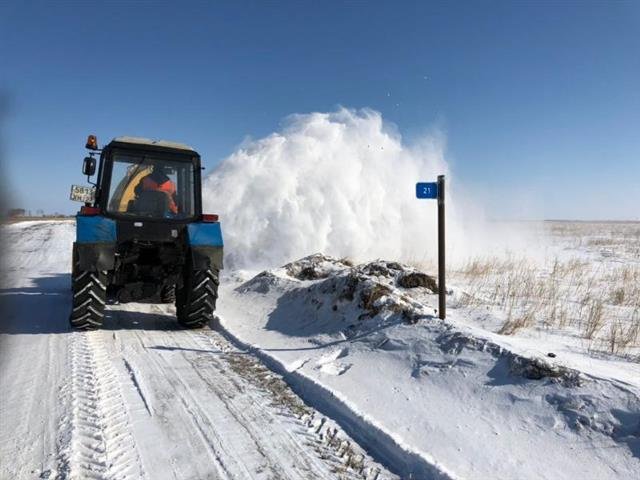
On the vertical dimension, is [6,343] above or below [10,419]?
above

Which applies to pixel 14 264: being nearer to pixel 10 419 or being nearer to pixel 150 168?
pixel 10 419

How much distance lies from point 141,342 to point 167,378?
5.44 feet

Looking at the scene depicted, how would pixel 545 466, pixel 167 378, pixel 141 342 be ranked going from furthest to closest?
pixel 141 342 → pixel 167 378 → pixel 545 466

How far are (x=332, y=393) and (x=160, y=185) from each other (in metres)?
4.67

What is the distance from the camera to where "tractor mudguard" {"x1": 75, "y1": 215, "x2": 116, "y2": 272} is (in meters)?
6.29

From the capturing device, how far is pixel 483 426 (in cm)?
352

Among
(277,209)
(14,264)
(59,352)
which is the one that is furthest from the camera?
(277,209)

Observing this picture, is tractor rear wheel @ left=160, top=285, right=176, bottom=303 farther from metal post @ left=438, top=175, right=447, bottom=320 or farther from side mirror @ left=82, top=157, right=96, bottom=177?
metal post @ left=438, top=175, right=447, bottom=320

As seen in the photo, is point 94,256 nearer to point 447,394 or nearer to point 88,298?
point 88,298

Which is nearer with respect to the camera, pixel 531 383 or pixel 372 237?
pixel 531 383

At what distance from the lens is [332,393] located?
163 inches

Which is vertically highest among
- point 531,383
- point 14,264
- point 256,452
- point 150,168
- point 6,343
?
point 150,168

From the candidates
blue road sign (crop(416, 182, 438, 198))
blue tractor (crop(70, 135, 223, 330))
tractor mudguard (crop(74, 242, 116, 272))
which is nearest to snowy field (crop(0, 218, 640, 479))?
blue tractor (crop(70, 135, 223, 330))

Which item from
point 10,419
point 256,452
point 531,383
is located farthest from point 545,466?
point 10,419
